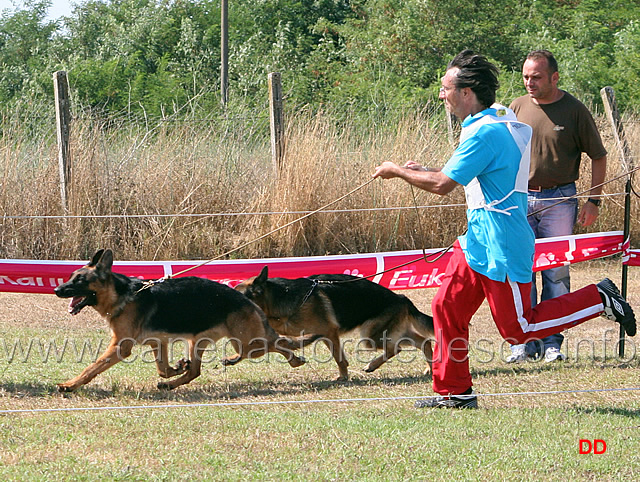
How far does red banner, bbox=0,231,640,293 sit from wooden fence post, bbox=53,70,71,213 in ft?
11.8

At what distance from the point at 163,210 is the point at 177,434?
6.41m

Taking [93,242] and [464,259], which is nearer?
[464,259]

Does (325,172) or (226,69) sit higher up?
(226,69)

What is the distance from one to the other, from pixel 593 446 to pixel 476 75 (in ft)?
6.45

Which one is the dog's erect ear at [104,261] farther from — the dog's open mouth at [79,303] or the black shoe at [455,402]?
the black shoe at [455,402]

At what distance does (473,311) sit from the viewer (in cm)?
→ 463

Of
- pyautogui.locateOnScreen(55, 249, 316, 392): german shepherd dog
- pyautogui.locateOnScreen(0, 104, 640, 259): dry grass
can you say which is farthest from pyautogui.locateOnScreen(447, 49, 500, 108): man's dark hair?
pyautogui.locateOnScreen(0, 104, 640, 259): dry grass

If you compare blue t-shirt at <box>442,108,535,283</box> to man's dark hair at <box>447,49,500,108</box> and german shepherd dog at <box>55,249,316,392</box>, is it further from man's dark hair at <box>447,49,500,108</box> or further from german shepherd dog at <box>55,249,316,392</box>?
german shepherd dog at <box>55,249,316,392</box>

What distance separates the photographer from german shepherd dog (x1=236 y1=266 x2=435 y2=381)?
5.95 meters

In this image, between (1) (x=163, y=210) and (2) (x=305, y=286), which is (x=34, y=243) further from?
(2) (x=305, y=286)

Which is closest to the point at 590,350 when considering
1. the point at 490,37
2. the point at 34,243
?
the point at 34,243

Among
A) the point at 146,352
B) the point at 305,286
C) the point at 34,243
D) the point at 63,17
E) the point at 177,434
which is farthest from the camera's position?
the point at 63,17

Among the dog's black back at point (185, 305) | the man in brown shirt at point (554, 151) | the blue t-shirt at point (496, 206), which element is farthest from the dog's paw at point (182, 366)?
the man in brown shirt at point (554, 151)

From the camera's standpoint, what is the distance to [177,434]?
4.29 meters
